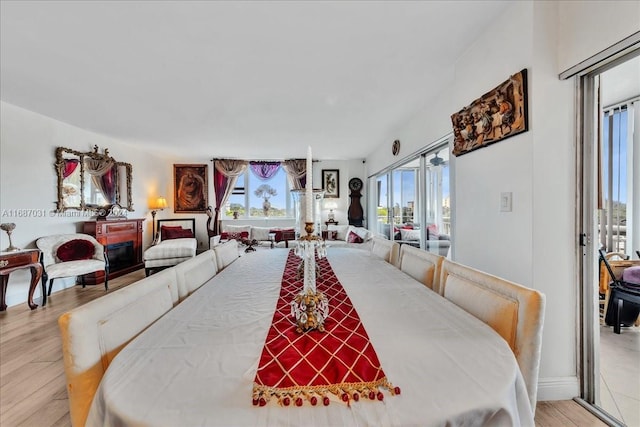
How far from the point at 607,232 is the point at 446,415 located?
3161 mm

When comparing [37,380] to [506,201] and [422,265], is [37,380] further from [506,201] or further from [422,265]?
[506,201]

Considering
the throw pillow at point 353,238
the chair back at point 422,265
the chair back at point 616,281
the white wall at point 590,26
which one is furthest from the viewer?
the throw pillow at point 353,238

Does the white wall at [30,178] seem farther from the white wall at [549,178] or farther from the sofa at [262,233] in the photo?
the white wall at [549,178]

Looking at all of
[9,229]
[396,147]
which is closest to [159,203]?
[9,229]

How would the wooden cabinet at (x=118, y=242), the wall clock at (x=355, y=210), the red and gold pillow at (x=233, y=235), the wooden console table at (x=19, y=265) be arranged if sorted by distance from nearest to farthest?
1. the wooden console table at (x=19, y=265)
2. the wooden cabinet at (x=118, y=242)
3. the red and gold pillow at (x=233, y=235)
4. the wall clock at (x=355, y=210)

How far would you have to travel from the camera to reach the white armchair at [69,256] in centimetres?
353

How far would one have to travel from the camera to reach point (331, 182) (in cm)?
673

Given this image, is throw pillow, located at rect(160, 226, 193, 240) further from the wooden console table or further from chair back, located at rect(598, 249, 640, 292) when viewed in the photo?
chair back, located at rect(598, 249, 640, 292)

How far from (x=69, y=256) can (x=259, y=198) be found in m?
3.68

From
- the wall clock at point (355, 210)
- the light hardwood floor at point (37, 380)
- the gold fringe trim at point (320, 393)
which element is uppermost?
the wall clock at point (355, 210)

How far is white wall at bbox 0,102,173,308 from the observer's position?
3.33 m

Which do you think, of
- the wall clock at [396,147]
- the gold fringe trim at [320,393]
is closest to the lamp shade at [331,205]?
the wall clock at [396,147]

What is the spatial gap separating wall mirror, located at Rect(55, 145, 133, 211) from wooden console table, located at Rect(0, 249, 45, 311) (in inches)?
39.1

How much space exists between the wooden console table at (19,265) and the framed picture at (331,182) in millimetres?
5007
